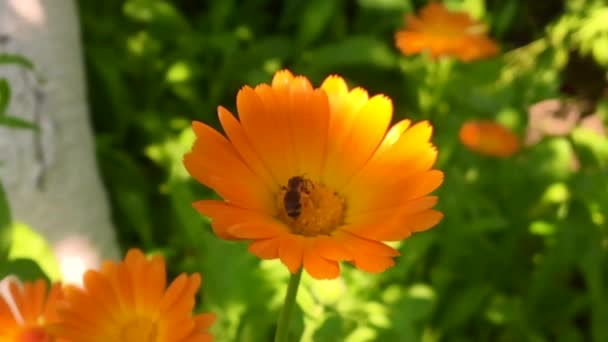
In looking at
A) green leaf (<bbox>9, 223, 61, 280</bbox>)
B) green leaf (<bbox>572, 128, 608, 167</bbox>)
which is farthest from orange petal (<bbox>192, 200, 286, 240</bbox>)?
green leaf (<bbox>572, 128, 608, 167</bbox>)

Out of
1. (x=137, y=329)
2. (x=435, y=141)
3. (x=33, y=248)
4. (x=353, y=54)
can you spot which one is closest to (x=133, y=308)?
(x=137, y=329)

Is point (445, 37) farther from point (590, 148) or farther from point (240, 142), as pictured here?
point (240, 142)

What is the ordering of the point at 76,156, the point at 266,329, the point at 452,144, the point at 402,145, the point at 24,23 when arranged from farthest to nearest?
the point at 452,144 → the point at 76,156 → the point at 24,23 → the point at 266,329 → the point at 402,145

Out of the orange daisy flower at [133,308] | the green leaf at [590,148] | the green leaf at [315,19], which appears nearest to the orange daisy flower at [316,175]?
the orange daisy flower at [133,308]

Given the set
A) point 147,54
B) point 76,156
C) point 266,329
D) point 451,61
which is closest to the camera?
Result: point 266,329

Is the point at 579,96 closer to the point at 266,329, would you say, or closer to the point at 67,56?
the point at 266,329

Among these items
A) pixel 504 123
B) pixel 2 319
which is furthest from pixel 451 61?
pixel 2 319

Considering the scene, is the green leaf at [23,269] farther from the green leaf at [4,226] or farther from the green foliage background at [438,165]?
the green foliage background at [438,165]
